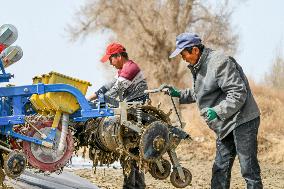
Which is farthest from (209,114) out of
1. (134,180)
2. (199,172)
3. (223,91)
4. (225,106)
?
(199,172)

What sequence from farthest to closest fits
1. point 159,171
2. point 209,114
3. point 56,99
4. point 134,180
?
point 134,180, point 159,171, point 56,99, point 209,114

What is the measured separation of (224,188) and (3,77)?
2525 mm

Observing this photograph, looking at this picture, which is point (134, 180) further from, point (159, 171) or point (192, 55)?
point (192, 55)

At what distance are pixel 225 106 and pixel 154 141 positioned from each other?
0.82 meters

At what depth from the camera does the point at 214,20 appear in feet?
107

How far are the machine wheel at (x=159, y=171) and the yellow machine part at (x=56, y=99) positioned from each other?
101 cm

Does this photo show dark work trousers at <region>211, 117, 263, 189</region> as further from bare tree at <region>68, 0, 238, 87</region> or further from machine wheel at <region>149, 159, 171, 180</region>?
bare tree at <region>68, 0, 238, 87</region>

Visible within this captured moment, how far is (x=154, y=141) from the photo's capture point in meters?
5.72

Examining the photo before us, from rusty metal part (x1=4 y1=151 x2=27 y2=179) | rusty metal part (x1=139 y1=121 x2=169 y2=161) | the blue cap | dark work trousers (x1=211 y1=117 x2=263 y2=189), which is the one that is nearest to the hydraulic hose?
rusty metal part (x1=4 y1=151 x2=27 y2=179)

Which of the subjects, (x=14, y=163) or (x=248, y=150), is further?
(x=248, y=150)

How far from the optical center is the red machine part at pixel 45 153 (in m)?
5.62

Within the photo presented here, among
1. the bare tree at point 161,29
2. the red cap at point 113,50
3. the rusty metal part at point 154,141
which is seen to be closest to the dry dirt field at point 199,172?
the red cap at point 113,50

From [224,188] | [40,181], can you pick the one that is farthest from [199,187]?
[224,188]

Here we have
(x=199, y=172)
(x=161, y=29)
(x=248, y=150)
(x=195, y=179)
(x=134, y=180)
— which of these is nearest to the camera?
(x=248, y=150)
